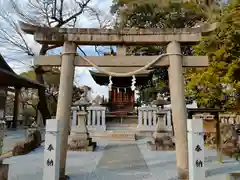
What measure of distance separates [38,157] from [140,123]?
7342mm

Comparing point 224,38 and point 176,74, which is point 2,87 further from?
point 224,38

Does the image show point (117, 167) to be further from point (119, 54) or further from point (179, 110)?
point (119, 54)

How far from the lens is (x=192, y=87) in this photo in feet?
35.5

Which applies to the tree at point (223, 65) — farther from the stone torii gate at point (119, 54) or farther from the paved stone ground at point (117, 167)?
the stone torii gate at point (119, 54)

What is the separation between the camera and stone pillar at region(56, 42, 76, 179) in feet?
16.0

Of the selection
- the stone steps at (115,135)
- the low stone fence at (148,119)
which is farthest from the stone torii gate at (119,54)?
the low stone fence at (148,119)

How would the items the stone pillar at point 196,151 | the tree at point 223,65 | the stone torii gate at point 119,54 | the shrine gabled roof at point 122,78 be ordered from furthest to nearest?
1. the shrine gabled roof at point 122,78
2. the tree at point 223,65
3. the stone torii gate at point 119,54
4. the stone pillar at point 196,151

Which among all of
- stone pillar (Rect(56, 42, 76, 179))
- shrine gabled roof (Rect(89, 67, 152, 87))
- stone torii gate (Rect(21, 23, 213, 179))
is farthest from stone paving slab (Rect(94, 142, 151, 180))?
shrine gabled roof (Rect(89, 67, 152, 87))

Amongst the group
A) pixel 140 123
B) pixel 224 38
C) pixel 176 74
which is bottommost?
pixel 140 123

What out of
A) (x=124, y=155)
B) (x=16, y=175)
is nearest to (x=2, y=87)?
(x=16, y=175)

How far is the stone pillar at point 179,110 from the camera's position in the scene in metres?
4.79

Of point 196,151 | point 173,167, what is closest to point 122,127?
point 173,167

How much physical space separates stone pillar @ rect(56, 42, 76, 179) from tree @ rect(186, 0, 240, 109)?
6176mm

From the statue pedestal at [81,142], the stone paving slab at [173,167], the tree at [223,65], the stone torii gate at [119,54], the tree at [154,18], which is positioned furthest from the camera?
the tree at [154,18]
